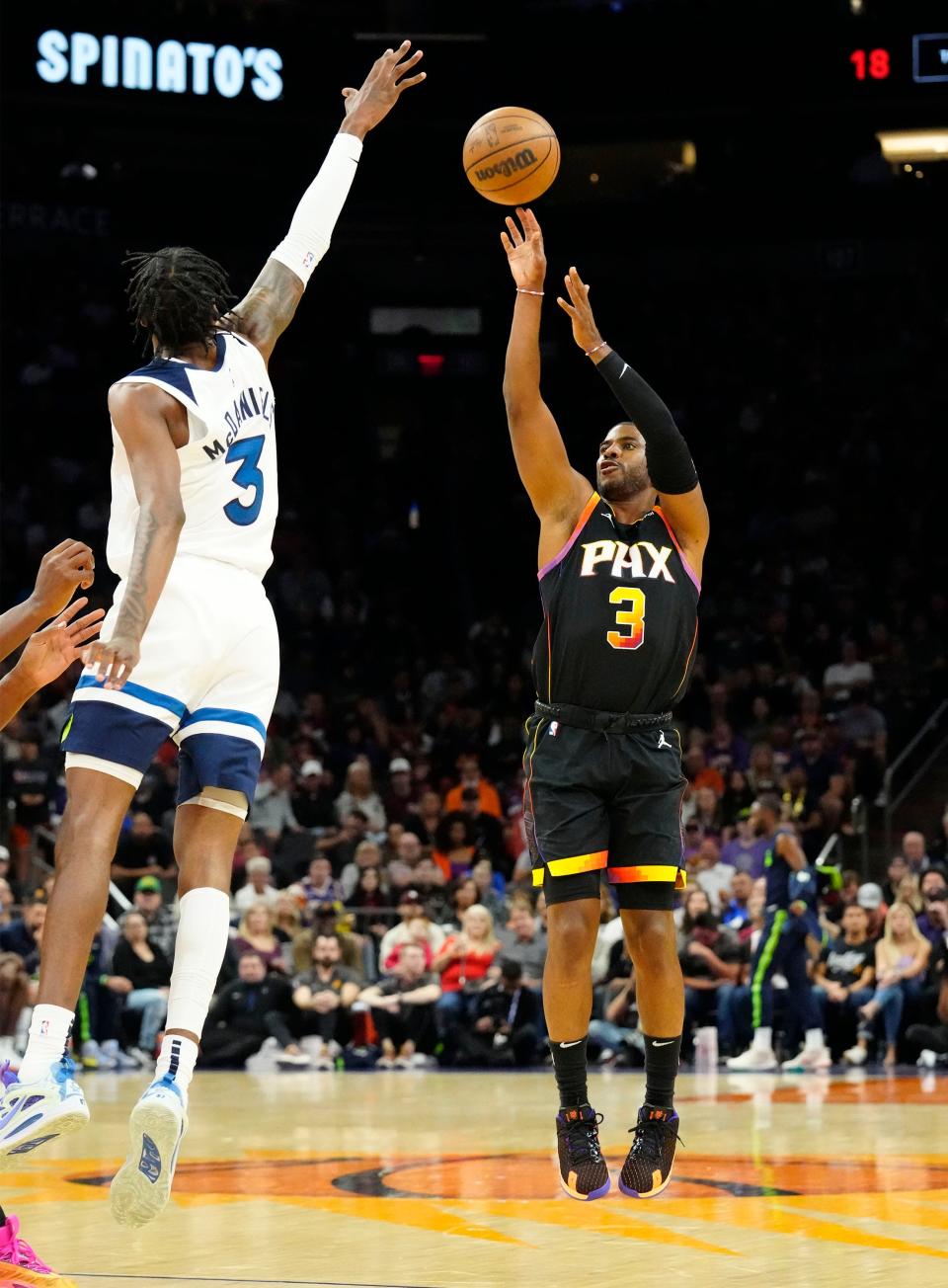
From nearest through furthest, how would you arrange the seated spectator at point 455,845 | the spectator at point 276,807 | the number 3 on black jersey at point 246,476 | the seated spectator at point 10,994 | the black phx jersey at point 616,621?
1. the number 3 on black jersey at point 246,476
2. the black phx jersey at point 616,621
3. the seated spectator at point 10,994
4. the seated spectator at point 455,845
5. the spectator at point 276,807

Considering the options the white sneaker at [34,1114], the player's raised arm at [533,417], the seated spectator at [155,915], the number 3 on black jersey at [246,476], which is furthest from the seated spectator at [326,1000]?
the white sneaker at [34,1114]

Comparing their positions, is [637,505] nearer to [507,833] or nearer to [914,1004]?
[914,1004]

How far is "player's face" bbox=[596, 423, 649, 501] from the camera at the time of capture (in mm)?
6902

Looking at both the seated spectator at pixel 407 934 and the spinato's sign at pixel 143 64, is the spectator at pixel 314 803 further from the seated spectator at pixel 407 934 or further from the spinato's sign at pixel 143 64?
the spinato's sign at pixel 143 64

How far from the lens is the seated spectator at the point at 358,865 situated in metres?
17.2

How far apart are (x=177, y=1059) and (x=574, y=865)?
1.92 meters

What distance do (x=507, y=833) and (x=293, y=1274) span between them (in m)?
13.2

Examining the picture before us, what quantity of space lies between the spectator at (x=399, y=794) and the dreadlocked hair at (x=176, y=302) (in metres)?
13.9

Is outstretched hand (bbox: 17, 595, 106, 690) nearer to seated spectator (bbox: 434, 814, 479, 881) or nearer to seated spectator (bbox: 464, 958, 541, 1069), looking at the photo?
seated spectator (bbox: 464, 958, 541, 1069)

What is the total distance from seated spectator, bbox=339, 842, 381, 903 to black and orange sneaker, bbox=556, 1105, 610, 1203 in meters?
10.6

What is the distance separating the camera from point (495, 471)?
27.4 meters

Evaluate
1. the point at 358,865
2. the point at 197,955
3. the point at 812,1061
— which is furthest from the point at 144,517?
the point at 358,865

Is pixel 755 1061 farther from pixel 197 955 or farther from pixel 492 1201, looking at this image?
pixel 197 955

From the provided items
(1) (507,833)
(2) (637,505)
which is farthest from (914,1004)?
(2) (637,505)
